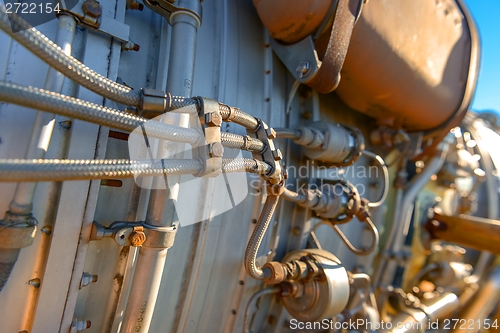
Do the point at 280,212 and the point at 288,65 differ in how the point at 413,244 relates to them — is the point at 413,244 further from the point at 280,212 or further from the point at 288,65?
the point at 288,65

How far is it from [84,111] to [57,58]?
8 centimetres

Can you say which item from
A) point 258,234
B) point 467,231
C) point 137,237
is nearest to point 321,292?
point 258,234

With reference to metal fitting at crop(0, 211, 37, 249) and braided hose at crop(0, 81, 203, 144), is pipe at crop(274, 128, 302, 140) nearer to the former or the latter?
braided hose at crop(0, 81, 203, 144)

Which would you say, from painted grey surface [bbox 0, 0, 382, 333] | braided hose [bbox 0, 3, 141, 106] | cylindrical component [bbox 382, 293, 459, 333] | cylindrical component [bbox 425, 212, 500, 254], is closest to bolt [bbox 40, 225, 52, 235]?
painted grey surface [bbox 0, 0, 382, 333]

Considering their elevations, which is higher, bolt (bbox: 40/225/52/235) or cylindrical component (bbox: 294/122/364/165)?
cylindrical component (bbox: 294/122/364/165)

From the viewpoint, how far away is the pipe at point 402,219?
1.35 meters

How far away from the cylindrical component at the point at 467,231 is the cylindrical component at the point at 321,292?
863 mm

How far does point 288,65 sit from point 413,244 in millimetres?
1183

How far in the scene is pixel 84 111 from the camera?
0.45 meters

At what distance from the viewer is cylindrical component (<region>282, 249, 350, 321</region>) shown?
89 cm

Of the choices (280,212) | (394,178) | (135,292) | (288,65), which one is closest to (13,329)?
(135,292)

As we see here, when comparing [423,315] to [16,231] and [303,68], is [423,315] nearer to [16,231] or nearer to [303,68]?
[303,68]

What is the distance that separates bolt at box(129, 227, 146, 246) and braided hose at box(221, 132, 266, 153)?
232mm

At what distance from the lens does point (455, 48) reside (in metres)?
1.12
